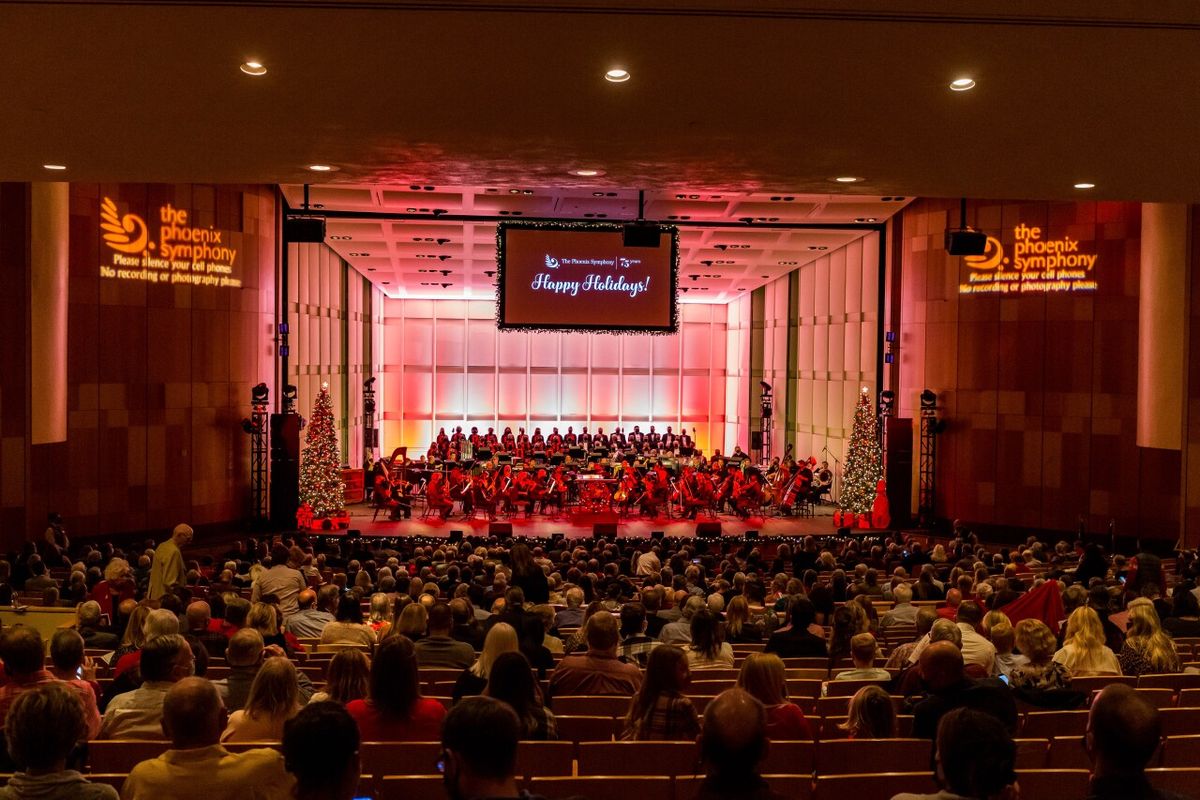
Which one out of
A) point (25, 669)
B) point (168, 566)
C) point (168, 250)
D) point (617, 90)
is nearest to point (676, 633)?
point (617, 90)

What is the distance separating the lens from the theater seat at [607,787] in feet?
11.0

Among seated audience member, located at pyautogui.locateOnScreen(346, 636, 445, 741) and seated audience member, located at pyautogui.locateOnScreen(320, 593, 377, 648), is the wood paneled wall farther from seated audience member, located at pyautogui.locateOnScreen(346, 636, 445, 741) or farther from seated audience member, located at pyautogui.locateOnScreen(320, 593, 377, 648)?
seated audience member, located at pyautogui.locateOnScreen(346, 636, 445, 741)

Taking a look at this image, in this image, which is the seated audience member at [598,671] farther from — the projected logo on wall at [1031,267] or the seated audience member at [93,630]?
the projected logo on wall at [1031,267]

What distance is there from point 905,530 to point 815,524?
1.55m

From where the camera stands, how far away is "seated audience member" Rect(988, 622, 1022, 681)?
550cm

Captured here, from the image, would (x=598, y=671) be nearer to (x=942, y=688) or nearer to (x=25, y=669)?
(x=942, y=688)

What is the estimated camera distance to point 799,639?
6211mm

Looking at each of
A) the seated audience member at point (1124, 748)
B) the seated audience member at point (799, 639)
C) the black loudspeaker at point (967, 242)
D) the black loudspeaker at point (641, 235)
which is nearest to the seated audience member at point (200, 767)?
the seated audience member at point (1124, 748)

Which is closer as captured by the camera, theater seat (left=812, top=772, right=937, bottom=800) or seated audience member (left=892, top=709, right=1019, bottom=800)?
seated audience member (left=892, top=709, right=1019, bottom=800)

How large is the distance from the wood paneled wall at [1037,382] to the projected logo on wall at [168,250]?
11983mm

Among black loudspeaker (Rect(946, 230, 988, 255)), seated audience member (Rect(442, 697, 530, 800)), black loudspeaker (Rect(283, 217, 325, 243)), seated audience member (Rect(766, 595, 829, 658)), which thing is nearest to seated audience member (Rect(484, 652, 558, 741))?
seated audience member (Rect(442, 697, 530, 800))

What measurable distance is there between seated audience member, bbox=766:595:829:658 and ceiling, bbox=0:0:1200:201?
304cm

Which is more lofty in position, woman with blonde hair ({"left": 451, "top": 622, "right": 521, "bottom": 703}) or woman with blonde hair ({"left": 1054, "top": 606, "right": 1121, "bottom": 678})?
woman with blonde hair ({"left": 451, "top": 622, "right": 521, "bottom": 703})

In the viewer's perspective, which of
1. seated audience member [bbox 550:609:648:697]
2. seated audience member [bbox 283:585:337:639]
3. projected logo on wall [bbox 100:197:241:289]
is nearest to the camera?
seated audience member [bbox 550:609:648:697]
